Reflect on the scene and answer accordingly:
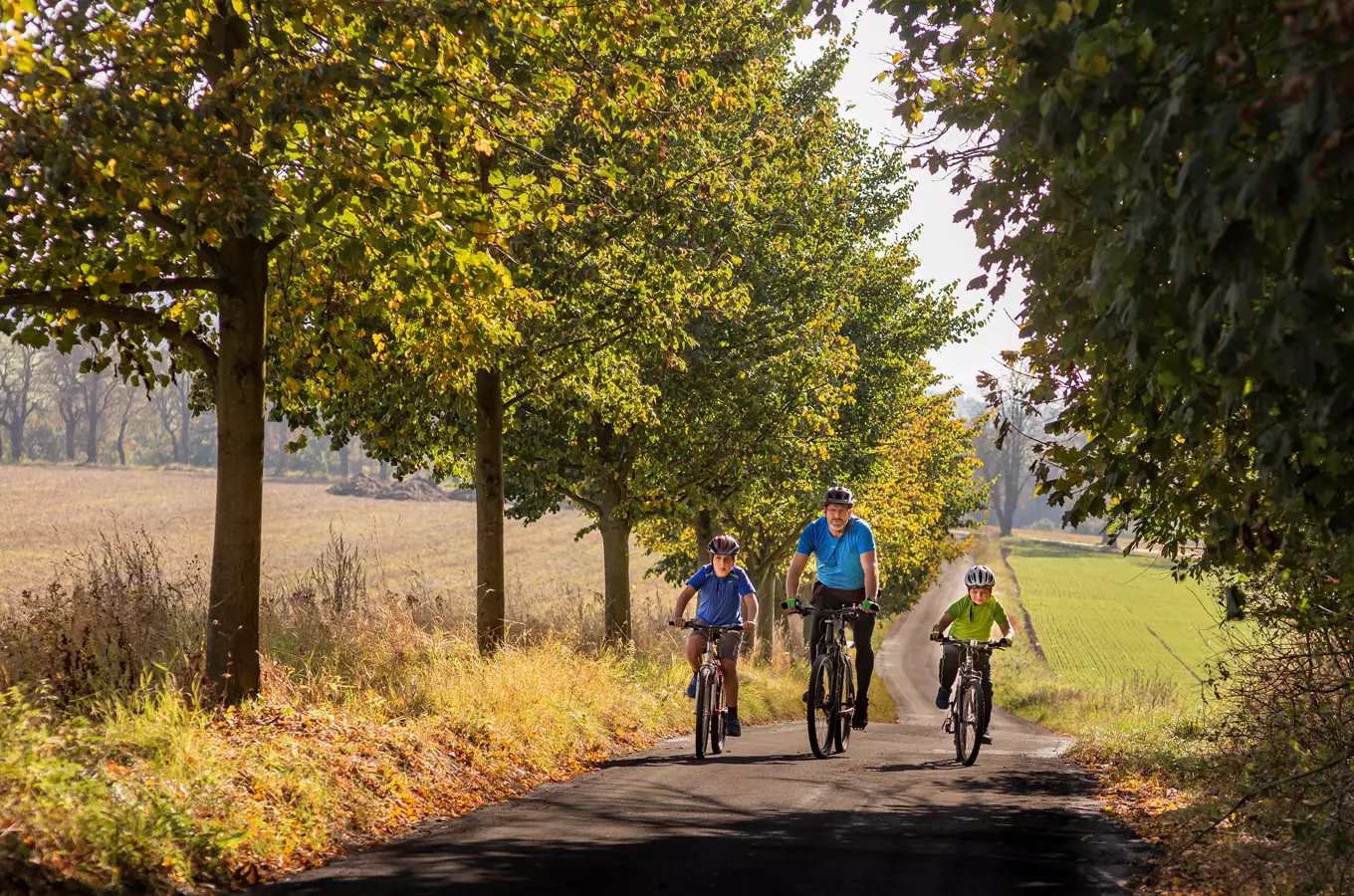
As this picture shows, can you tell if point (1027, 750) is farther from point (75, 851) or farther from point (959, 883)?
point (75, 851)

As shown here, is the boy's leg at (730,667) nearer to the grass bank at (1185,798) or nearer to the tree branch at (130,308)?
the grass bank at (1185,798)

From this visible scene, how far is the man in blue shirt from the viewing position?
11406 mm

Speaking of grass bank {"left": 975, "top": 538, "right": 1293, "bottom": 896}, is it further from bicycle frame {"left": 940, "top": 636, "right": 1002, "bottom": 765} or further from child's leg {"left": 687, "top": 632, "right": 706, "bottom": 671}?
child's leg {"left": 687, "top": 632, "right": 706, "bottom": 671}

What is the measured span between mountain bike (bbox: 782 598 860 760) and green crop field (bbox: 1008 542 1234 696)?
1221 inches

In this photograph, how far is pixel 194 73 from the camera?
28.8ft

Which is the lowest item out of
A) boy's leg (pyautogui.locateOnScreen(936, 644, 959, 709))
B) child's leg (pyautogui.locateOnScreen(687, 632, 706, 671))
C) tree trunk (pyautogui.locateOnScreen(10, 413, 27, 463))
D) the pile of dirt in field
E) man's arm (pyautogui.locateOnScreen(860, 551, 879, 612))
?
boy's leg (pyautogui.locateOnScreen(936, 644, 959, 709))

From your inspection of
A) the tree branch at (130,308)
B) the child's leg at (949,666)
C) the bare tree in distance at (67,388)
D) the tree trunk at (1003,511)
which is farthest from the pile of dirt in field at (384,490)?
the tree branch at (130,308)

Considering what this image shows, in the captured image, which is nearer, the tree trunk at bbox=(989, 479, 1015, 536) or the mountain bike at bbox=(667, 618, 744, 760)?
the mountain bike at bbox=(667, 618, 744, 760)

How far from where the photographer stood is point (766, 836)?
772 centimetres

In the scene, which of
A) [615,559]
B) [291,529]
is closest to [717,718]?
[615,559]

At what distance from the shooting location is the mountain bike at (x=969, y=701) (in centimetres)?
1224

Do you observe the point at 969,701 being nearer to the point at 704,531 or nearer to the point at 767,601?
the point at 704,531

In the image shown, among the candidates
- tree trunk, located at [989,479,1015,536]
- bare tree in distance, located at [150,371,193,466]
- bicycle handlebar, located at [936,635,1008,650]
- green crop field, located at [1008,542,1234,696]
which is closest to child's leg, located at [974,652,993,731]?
bicycle handlebar, located at [936,635,1008,650]

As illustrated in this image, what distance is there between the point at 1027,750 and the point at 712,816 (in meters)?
9.86
